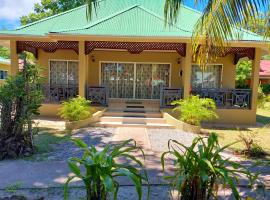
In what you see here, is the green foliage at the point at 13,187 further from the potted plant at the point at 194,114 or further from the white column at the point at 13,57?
the white column at the point at 13,57

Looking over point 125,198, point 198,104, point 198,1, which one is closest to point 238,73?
point 198,104

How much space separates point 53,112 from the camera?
12938 mm

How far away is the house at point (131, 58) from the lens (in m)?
11.9

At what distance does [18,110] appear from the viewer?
679 centimetres

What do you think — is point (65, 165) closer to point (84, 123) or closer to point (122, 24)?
point (84, 123)

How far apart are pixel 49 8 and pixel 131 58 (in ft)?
68.6

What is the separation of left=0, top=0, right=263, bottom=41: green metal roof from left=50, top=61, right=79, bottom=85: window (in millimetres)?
1940

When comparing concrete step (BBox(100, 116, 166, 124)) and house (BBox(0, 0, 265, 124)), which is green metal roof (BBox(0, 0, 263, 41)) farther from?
concrete step (BBox(100, 116, 166, 124))

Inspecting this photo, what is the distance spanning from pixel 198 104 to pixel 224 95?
3099 mm

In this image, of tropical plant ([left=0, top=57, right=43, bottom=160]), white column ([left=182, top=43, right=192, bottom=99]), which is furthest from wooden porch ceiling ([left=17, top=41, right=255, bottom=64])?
tropical plant ([left=0, top=57, right=43, bottom=160])

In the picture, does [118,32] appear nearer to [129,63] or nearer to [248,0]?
[129,63]

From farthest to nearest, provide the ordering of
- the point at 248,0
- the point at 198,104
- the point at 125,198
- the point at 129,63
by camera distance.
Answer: the point at 129,63 < the point at 198,104 < the point at 248,0 < the point at 125,198

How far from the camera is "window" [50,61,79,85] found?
15102mm

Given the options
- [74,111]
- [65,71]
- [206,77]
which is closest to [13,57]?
[65,71]
